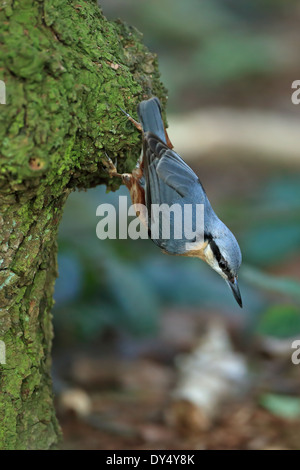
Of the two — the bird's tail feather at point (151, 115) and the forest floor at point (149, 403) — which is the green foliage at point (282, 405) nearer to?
the forest floor at point (149, 403)

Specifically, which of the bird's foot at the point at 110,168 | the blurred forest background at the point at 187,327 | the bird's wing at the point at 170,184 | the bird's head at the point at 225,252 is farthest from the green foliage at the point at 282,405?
the bird's foot at the point at 110,168

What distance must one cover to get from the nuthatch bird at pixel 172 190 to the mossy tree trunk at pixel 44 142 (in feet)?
0.26

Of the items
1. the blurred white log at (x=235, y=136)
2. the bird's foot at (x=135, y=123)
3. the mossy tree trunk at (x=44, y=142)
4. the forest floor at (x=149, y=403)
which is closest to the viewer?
the mossy tree trunk at (x=44, y=142)

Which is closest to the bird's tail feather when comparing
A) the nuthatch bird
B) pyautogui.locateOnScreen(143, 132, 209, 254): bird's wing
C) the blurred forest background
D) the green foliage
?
the nuthatch bird

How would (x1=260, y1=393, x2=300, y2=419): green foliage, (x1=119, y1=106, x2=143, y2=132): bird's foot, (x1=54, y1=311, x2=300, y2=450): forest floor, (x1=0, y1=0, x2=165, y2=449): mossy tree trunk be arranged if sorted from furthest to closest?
1. (x1=260, y1=393, x2=300, y2=419): green foliage
2. (x1=54, y1=311, x2=300, y2=450): forest floor
3. (x1=119, y1=106, x2=143, y2=132): bird's foot
4. (x1=0, y1=0, x2=165, y2=449): mossy tree trunk

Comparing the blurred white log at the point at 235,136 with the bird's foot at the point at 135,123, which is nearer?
the bird's foot at the point at 135,123

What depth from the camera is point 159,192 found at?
8.48 ft

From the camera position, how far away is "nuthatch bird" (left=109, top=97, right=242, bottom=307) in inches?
97.1

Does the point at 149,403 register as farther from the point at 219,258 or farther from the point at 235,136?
the point at 235,136

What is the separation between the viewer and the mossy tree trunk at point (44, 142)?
1815mm

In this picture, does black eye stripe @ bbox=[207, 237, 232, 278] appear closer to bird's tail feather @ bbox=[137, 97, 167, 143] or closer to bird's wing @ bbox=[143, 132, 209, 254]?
bird's wing @ bbox=[143, 132, 209, 254]
